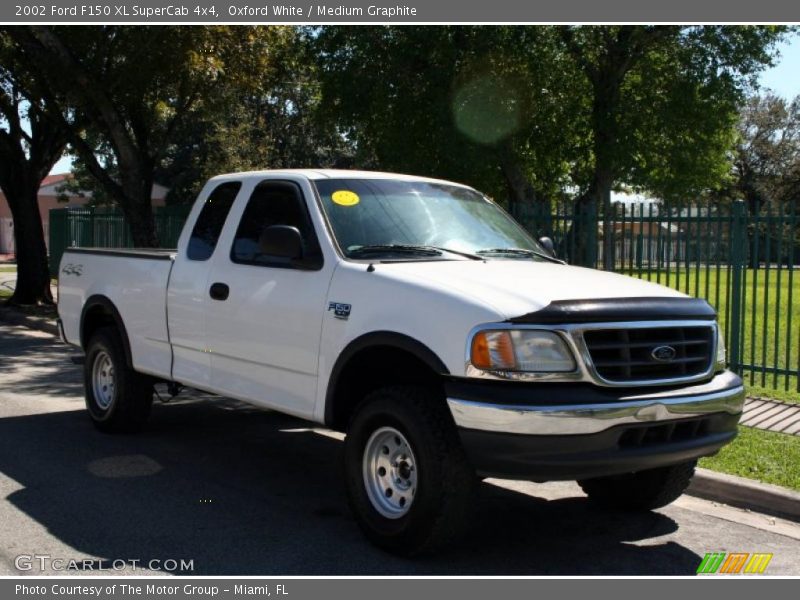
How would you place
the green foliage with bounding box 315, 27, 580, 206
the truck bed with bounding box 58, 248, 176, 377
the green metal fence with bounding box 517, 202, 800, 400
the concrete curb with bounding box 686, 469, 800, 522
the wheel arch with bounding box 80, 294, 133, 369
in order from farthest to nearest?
the green foliage with bounding box 315, 27, 580, 206, the green metal fence with bounding box 517, 202, 800, 400, the wheel arch with bounding box 80, 294, 133, 369, the truck bed with bounding box 58, 248, 176, 377, the concrete curb with bounding box 686, 469, 800, 522

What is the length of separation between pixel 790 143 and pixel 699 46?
54170 mm

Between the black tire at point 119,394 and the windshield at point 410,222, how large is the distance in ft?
8.73

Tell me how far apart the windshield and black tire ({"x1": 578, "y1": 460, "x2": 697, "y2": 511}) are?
154 cm

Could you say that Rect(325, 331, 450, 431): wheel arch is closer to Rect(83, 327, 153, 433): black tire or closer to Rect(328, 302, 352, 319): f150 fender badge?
Rect(328, 302, 352, 319): f150 fender badge

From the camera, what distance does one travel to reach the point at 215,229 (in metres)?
6.80

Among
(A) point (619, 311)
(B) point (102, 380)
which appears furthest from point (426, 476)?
(B) point (102, 380)

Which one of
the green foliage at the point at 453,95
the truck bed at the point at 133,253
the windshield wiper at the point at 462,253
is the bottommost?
the truck bed at the point at 133,253

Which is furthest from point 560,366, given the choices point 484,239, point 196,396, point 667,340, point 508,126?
point 508,126

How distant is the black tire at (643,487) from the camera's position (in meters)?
5.76

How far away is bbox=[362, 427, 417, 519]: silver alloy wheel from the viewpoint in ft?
16.4

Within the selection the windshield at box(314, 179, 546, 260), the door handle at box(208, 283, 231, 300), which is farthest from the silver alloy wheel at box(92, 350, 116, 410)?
the windshield at box(314, 179, 546, 260)

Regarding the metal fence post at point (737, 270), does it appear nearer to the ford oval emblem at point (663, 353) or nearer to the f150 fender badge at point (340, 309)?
the ford oval emblem at point (663, 353)

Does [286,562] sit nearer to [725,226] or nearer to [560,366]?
[560,366]

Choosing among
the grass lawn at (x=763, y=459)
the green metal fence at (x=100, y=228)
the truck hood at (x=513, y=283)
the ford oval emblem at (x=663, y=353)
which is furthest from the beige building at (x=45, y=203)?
the ford oval emblem at (x=663, y=353)
